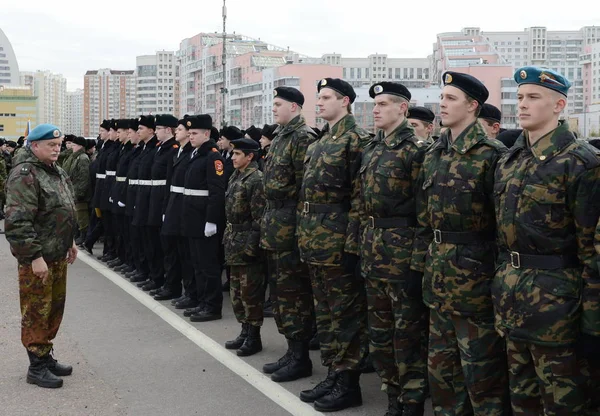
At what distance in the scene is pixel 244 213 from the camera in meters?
6.89

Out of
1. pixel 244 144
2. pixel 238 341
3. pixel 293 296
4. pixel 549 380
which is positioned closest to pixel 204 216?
pixel 244 144

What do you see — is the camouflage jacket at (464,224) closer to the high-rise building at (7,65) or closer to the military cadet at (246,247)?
the military cadet at (246,247)

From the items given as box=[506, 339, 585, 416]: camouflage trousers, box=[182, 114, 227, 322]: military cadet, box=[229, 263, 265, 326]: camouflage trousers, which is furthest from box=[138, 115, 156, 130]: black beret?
box=[506, 339, 585, 416]: camouflage trousers

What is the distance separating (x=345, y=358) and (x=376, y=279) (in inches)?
30.7

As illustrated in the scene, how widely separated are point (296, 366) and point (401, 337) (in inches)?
54.0

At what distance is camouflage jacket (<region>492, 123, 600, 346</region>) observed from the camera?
352cm

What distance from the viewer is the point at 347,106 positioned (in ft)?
18.2

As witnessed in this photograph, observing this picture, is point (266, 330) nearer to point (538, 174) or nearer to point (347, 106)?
point (347, 106)

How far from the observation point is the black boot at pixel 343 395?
199 inches

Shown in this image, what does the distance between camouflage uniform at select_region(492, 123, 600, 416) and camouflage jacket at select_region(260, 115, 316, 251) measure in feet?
7.56

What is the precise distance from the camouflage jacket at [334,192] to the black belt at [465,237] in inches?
40.3

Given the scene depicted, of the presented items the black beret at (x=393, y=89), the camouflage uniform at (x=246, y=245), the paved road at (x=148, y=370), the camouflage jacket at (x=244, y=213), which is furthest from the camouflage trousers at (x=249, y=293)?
the black beret at (x=393, y=89)

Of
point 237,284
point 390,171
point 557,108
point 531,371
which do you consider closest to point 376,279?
point 390,171

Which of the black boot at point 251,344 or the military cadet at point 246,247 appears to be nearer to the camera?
the black boot at point 251,344
